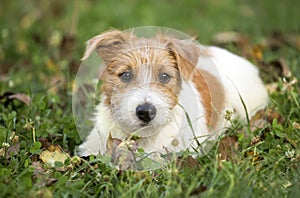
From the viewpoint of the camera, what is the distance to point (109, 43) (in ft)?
15.1

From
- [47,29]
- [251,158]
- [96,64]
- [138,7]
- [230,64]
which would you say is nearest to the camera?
[251,158]

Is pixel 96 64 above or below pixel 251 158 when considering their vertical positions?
above

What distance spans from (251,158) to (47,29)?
5.01 meters

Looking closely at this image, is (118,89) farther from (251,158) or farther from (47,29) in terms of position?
(47,29)

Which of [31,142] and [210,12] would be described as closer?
[31,142]

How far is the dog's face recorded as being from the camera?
4.29 metres

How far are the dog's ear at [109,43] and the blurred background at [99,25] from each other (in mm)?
1594

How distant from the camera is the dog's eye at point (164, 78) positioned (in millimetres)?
4465

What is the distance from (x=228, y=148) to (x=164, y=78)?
0.69 metres

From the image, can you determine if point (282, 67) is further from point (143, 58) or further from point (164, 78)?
point (143, 58)

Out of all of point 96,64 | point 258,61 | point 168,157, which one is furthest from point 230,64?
point 168,157

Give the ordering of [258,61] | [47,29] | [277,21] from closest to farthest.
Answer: [258,61]
[47,29]
[277,21]

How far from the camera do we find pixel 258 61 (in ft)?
21.2

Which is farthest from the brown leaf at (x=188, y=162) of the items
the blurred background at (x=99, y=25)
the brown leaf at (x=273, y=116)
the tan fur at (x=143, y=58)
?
the blurred background at (x=99, y=25)
